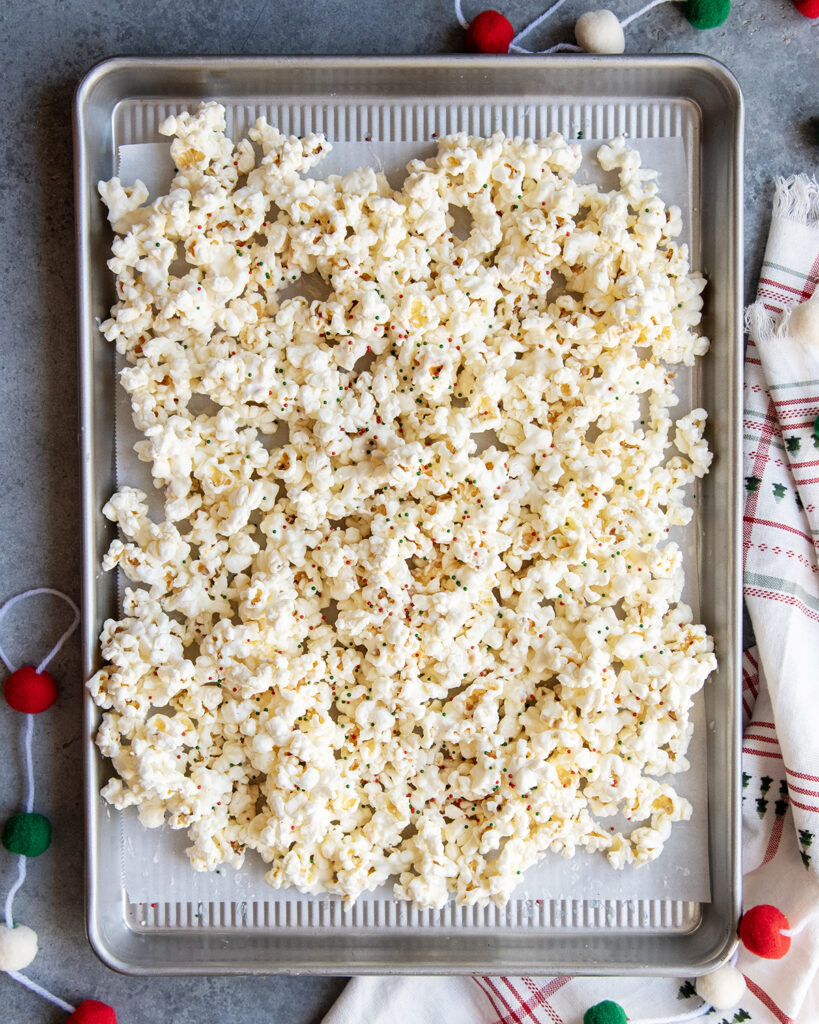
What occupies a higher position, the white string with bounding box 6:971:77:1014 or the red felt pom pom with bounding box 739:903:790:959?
the red felt pom pom with bounding box 739:903:790:959

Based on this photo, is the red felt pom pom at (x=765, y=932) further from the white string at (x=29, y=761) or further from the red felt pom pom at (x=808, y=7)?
the red felt pom pom at (x=808, y=7)

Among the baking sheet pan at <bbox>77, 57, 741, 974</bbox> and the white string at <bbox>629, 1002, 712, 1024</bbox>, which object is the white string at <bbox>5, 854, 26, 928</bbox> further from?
the white string at <bbox>629, 1002, 712, 1024</bbox>

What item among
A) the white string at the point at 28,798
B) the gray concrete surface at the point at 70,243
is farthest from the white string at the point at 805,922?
the white string at the point at 28,798

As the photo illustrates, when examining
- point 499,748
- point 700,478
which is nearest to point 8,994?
point 499,748

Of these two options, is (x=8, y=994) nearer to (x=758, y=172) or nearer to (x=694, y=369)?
(x=694, y=369)

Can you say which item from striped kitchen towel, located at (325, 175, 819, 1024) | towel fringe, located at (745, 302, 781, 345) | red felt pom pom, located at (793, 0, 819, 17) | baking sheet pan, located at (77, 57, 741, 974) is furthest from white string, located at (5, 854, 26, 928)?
Answer: red felt pom pom, located at (793, 0, 819, 17)

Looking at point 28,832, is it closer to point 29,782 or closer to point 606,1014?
point 29,782
